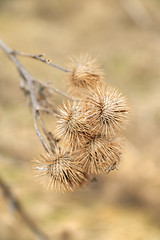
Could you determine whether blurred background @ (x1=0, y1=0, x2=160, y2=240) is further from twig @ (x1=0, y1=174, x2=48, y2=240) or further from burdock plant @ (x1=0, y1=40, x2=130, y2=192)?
burdock plant @ (x1=0, y1=40, x2=130, y2=192)

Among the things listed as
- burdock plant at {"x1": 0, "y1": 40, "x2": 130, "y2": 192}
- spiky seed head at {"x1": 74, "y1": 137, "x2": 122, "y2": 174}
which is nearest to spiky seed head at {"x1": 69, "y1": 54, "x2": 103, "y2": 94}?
burdock plant at {"x1": 0, "y1": 40, "x2": 130, "y2": 192}

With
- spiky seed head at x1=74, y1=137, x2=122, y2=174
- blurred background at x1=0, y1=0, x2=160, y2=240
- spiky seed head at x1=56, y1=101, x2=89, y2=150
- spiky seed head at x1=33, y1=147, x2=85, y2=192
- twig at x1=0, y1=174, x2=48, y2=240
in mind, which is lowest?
spiky seed head at x1=33, y1=147, x2=85, y2=192

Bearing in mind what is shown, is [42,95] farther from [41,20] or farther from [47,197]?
[41,20]

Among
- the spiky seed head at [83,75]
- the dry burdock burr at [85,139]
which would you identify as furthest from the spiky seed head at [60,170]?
the spiky seed head at [83,75]

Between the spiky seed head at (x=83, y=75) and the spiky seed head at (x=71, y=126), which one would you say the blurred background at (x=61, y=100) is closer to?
the spiky seed head at (x=83, y=75)

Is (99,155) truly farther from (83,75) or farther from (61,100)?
(61,100)

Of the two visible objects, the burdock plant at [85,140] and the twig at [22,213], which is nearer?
the burdock plant at [85,140]

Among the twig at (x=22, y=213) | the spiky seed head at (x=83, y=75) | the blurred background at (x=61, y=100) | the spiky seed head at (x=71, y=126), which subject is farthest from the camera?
the blurred background at (x=61, y=100)

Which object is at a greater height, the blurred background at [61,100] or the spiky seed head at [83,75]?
the blurred background at [61,100]
